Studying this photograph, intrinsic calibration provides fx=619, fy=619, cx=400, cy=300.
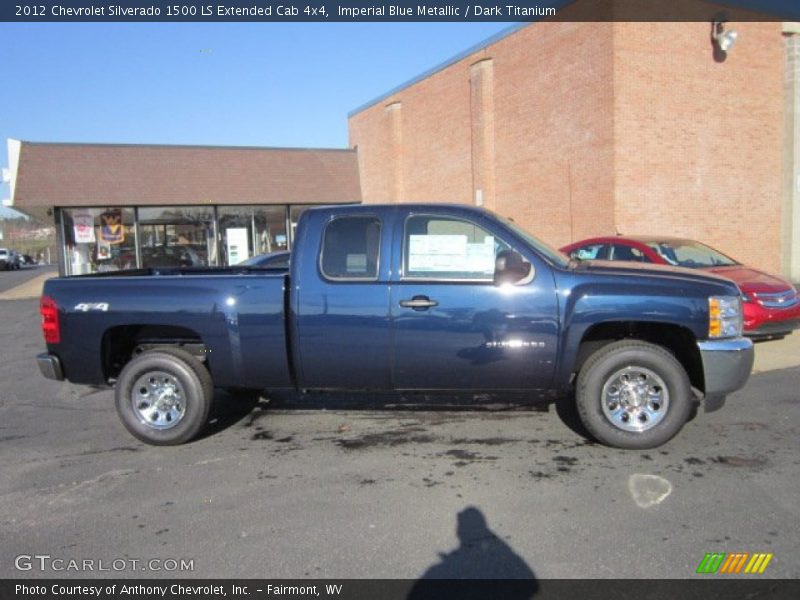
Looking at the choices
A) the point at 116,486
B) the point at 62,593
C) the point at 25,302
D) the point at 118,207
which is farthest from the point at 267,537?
the point at 25,302

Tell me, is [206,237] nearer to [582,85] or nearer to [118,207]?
[118,207]

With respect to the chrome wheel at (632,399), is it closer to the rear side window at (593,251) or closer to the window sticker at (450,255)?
the window sticker at (450,255)

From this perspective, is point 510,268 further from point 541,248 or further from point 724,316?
point 724,316

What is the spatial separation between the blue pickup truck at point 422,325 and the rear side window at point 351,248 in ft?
0.04

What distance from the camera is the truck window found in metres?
4.85

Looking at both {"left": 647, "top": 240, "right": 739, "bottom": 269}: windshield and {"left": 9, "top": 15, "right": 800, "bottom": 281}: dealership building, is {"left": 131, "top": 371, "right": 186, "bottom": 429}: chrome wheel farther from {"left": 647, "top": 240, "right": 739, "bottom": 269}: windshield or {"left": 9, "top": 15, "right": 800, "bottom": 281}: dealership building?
{"left": 9, "top": 15, "right": 800, "bottom": 281}: dealership building

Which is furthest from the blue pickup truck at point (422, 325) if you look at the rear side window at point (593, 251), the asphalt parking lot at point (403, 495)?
the rear side window at point (593, 251)

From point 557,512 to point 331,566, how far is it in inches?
57.0

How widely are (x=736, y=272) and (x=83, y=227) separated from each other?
Result: 1812 centimetres

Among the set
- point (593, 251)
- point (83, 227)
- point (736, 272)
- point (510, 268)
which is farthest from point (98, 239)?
point (510, 268)

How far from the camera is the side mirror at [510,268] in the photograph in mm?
4602

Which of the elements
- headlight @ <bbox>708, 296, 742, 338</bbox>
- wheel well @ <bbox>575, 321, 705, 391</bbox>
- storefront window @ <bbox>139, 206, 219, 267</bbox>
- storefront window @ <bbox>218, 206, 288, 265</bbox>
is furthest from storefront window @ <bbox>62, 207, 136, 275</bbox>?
headlight @ <bbox>708, 296, 742, 338</bbox>

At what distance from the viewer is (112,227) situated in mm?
19625

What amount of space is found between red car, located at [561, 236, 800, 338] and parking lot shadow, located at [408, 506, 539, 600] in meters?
4.67
